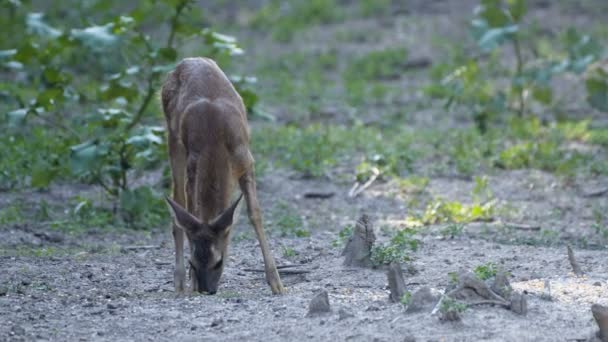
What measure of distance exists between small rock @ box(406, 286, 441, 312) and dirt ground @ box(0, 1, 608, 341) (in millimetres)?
58

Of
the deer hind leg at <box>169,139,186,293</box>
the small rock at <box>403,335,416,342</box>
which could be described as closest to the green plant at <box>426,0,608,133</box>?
the deer hind leg at <box>169,139,186,293</box>

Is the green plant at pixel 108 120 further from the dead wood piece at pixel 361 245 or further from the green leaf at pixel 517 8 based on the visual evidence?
the green leaf at pixel 517 8

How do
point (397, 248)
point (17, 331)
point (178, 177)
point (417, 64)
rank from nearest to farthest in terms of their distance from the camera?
point (17, 331) → point (397, 248) → point (178, 177) → point (417, 64)

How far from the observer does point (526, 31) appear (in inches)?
697

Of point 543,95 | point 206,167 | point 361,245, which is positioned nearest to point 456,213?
point 361,245

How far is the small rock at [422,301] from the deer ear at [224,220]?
5.26 ft

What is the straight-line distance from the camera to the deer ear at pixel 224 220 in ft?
25.8

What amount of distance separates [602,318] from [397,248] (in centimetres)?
274

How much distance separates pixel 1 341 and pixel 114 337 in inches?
26.4

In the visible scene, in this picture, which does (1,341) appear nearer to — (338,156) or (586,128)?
(338,156)

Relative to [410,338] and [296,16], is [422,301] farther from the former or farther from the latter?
[296,16]

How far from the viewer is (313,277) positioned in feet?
28.2

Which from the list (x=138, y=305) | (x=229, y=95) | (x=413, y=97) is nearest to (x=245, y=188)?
(x=229, y=95)

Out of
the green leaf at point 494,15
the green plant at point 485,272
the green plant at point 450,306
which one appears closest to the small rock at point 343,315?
the green plant at point 450,306
